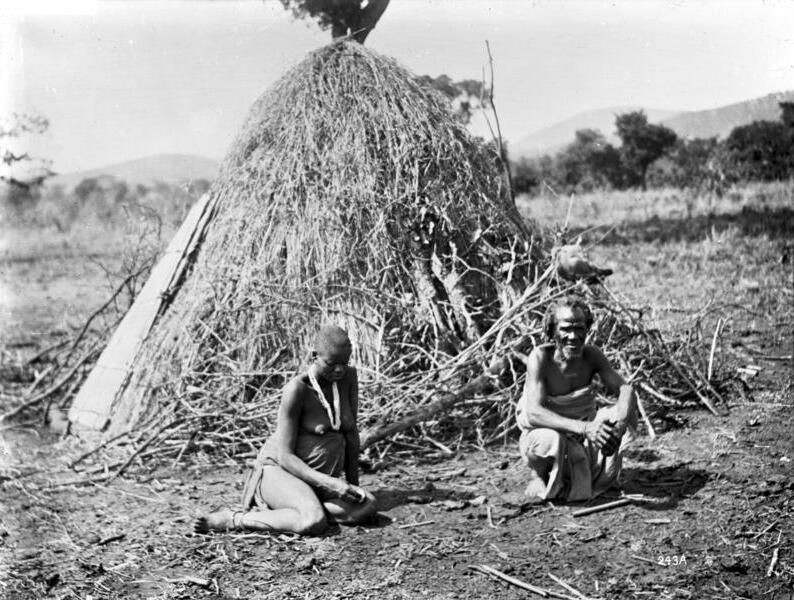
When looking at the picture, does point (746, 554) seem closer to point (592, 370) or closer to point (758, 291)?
point (592, 370)

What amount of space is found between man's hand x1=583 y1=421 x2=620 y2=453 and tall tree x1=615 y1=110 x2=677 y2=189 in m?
21.3

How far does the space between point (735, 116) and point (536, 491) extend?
24.8 metres

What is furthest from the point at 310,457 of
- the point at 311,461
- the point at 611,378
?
the point at 611,378

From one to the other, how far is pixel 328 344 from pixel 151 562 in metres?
1.28

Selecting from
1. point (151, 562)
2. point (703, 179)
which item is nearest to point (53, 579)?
point (151, 562)

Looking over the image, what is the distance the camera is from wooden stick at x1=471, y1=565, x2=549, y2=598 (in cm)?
373

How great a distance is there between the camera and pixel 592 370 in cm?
477

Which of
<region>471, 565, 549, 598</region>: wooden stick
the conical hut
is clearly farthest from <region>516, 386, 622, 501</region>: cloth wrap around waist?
the conical hut

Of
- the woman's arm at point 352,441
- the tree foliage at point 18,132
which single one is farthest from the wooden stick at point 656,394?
the tree foliage at point 18,132

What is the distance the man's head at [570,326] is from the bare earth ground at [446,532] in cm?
82

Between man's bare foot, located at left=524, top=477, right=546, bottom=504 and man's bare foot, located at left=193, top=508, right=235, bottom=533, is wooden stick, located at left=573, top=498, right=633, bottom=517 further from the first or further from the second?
man's bare foot, located at left=193, top=508, right=235, bottom=533

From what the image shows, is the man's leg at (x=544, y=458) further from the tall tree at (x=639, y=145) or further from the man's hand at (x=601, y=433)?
the tall tree at (x=639, y=145)

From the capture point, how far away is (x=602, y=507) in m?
4.58

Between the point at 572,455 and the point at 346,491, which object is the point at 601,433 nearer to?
the point at 572,455
